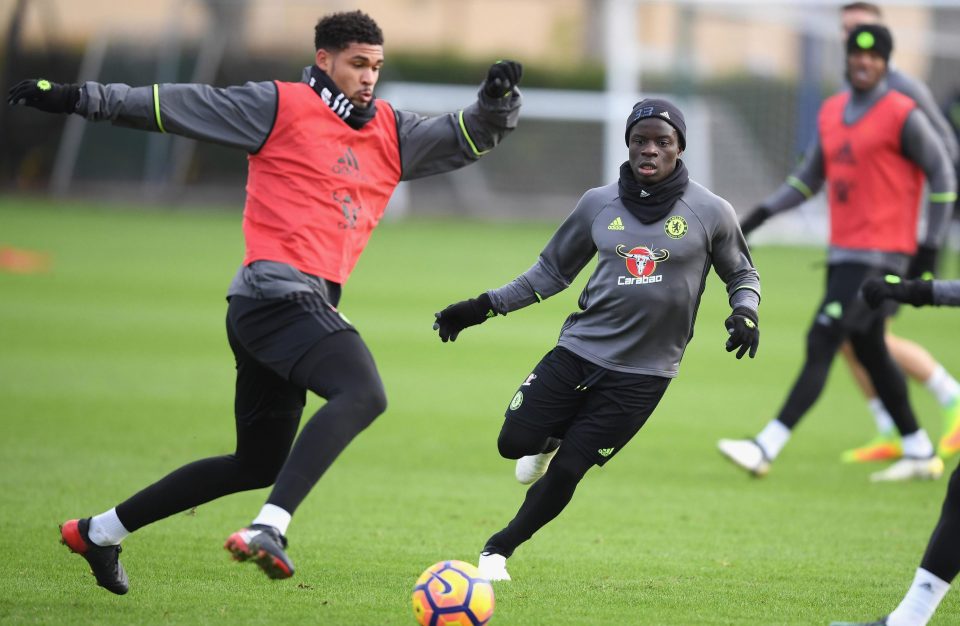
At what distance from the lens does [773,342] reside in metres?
15.7

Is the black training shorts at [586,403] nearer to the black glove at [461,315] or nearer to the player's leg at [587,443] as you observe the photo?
the player's leg at [587,443]

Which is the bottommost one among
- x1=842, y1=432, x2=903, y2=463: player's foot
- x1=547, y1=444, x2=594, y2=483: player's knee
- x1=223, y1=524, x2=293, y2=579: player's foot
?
x1=842, y1=432, x2=903, y2=463: player's foot

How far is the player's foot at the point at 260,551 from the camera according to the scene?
4594mm

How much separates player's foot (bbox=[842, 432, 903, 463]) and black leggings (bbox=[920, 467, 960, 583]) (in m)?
4.82

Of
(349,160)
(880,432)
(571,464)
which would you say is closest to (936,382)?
(880,432)

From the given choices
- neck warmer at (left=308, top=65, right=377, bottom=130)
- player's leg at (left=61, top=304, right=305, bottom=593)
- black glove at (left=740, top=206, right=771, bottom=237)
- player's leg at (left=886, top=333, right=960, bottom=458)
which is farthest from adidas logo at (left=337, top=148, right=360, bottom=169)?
player's leg at (left=886, top=333, right=960, bottom=458)

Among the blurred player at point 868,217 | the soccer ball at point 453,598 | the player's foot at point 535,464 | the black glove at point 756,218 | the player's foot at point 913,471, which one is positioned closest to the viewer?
the soccer ball at point 453,598

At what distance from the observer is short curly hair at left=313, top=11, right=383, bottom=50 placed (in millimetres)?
5609

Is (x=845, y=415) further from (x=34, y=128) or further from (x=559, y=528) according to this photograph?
(x=34, y=128)

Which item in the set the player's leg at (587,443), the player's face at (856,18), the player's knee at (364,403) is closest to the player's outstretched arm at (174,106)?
the player's knee at (364,403)

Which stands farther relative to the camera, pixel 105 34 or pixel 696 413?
pixel 105 34

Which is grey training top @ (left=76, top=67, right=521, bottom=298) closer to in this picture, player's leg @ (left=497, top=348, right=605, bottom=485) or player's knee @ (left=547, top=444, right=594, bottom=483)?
player's leg @ (left=497, top=348, right=605, bottom=485)

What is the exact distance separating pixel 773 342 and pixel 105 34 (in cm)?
2341

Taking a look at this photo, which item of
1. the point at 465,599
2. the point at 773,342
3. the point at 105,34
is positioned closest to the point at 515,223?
the point at 105,34
